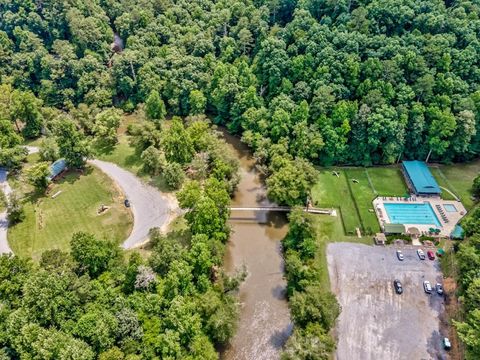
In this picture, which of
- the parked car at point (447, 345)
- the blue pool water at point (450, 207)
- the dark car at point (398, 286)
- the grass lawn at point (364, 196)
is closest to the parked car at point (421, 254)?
the dark car at point (398, 286)

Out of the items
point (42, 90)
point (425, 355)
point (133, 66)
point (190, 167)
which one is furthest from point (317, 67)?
point (42, 90)

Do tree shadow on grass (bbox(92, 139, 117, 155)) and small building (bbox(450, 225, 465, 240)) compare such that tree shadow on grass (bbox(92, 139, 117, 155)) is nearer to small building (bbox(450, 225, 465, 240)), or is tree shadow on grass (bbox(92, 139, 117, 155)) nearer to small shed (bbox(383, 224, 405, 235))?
small shed (bbox(383, 224, 405, 235))

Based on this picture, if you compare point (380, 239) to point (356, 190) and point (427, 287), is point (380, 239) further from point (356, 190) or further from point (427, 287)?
point (356, 190)

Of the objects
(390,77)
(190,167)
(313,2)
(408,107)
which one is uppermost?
(313,2)

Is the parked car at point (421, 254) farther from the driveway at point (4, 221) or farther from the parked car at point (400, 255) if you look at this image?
the driveway at point (4, 221)

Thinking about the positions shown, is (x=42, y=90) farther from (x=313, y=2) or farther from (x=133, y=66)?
(x=313, y=2)

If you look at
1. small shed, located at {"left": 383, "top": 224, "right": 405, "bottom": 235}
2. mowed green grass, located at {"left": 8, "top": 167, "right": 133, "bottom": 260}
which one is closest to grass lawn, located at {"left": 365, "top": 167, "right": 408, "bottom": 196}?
small shed, located at {"left": 383, "top": 224, "right": 405, "bottom": 235}

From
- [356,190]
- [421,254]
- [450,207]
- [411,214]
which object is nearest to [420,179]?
[450,207]
